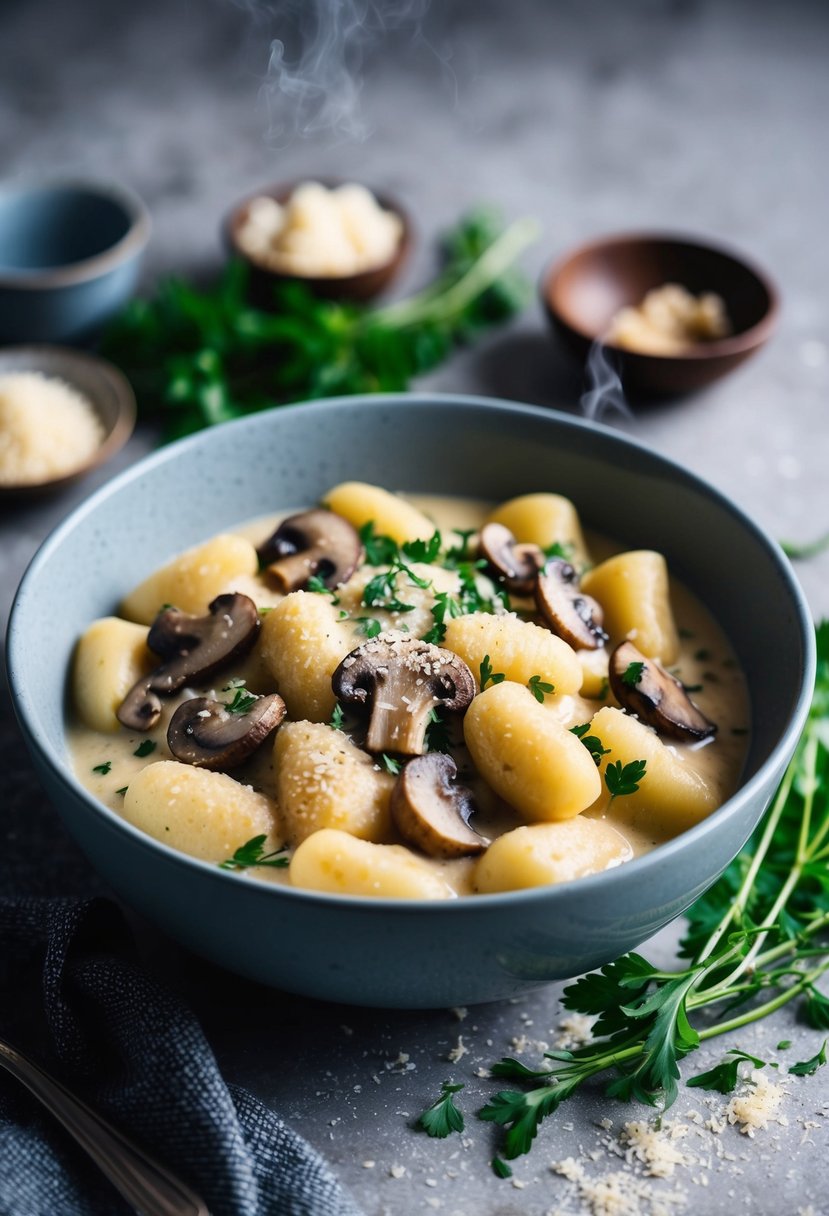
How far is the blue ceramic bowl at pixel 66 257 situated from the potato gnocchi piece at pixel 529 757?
2.13 metres

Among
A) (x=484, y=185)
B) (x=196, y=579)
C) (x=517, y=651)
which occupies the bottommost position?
(x=484, y=185)

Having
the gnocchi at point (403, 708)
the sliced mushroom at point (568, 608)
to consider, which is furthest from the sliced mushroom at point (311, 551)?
the sliced mushroom at point (568, 608)

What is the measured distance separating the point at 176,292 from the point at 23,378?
21.0 inches

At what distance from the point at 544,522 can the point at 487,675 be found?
0.56 m

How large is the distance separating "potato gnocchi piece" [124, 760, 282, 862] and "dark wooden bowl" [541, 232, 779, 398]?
77.4 inches

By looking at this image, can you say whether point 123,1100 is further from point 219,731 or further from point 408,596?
point 408,596

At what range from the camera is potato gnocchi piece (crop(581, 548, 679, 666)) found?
2420 mm

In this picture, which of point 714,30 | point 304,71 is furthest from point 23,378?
point 714,30

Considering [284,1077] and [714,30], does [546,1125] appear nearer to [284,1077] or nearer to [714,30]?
[284,1077]

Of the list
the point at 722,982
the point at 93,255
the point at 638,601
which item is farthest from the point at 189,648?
the point at 93,255

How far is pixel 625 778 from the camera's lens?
2.05 m

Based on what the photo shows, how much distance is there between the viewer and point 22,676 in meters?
2.16

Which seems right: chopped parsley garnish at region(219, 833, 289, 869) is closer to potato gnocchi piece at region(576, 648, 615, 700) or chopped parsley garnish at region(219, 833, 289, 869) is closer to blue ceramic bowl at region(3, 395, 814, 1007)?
blue ceramic bowl at region(3, 395, 814, 1007)

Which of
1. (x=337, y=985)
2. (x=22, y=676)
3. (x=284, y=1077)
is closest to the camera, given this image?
(x=337, y=985)
